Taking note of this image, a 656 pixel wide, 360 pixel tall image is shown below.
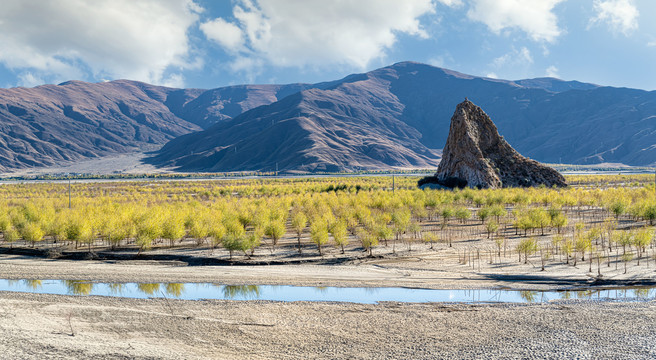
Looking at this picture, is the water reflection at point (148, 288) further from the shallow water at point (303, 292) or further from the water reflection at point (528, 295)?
the water reflection at point (528, 295)

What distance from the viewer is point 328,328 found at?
11.8 m

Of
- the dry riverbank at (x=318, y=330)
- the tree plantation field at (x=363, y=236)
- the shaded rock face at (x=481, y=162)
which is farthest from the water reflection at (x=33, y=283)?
the shaded rock face at (x=481, y=162)

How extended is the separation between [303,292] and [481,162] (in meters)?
41.9

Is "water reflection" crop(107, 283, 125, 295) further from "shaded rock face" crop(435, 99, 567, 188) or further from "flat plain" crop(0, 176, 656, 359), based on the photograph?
"shaded rock face" crop(435, 99, 567, 188)

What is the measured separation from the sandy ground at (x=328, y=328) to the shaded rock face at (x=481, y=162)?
37.9m

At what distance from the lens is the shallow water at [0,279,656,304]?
1430 centimetres

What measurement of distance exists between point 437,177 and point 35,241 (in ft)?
149

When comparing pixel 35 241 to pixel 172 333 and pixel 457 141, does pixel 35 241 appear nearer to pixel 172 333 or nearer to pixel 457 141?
pixel 172 333

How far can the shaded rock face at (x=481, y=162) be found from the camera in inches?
2098

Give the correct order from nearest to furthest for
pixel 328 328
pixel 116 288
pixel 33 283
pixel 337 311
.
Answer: pixel 328 328 → pixel 337 311 → pixel 116 288 → pixel 33 283

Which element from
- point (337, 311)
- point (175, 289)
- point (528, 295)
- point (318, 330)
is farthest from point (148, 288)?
point (528, 295)

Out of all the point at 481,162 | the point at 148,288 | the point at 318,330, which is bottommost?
the point at 318,330

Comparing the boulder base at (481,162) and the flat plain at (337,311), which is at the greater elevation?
the boulder base at (481,162)

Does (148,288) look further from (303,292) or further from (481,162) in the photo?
(481,162)
